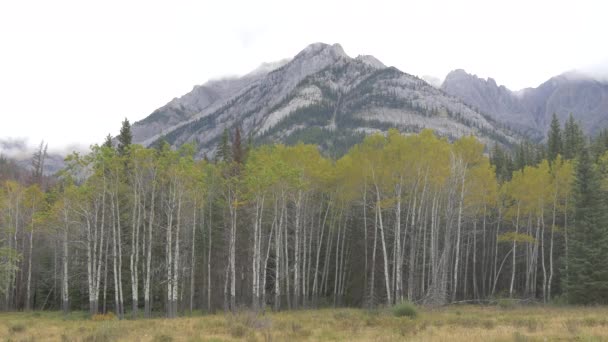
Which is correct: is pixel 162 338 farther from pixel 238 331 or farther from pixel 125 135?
pixel 125 135

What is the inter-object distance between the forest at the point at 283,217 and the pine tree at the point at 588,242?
87mm

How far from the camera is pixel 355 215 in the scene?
4097 cm

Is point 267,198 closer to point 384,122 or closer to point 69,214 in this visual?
point 69,214

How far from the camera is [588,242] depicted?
28.4 metres

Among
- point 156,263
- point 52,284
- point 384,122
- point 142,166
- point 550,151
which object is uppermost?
point 384,122

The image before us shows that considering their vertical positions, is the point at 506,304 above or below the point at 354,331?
below

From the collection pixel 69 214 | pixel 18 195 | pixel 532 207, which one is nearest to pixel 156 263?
pixel 69 214

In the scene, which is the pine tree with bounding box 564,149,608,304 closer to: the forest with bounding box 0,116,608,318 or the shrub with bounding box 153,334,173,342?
the forest with bounding box 0,116,608,318

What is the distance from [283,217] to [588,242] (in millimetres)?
21200

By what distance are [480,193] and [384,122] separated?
16532cm

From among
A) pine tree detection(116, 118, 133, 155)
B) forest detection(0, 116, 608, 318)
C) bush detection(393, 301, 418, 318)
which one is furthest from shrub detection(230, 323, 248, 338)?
pine tree detection(116, 118, 133, 155)

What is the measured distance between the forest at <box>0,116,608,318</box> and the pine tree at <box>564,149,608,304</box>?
0.09 m

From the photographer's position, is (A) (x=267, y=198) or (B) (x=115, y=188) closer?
(B) (x=115, y=188)

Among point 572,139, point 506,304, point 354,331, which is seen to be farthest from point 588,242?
point 572,139
